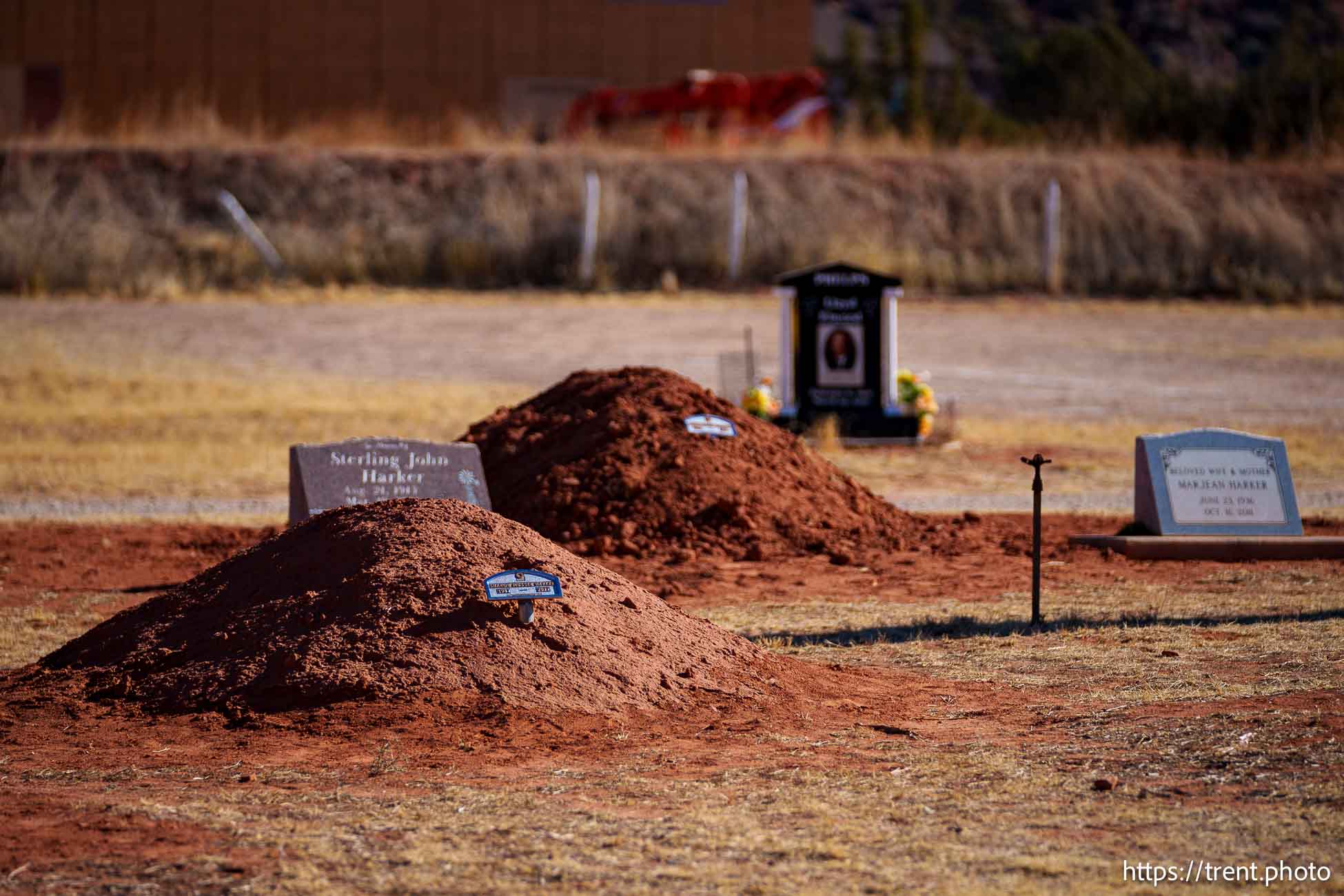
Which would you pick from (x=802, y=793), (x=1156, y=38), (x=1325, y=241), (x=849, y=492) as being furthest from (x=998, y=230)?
(x=1156, y=38)

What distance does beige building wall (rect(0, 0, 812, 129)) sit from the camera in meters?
35.0

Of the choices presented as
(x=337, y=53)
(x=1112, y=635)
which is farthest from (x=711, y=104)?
(x=1112, y=635)

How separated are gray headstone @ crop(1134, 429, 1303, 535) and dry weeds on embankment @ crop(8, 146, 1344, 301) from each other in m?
19.2

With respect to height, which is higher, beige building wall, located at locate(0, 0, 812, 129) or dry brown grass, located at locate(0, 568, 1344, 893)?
beige building wall, located at locate(0, 0, 812, 129)

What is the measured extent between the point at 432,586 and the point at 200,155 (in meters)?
26.7

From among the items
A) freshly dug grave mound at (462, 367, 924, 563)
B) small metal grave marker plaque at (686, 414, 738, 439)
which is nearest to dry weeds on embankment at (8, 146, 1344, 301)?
freshly dug grave mound at (462, 367, 924, 563)

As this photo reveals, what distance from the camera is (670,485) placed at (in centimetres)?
1130

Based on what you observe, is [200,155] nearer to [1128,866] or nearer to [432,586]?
[432,586]

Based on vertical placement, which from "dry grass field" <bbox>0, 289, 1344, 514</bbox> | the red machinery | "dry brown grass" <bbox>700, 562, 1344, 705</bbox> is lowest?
"dry grass field" <bbox>0, 289, 1344, 514</bbox>

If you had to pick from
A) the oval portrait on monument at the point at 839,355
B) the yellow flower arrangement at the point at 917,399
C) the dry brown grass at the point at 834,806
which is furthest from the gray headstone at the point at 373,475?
the yellow flower arrangement at the point at 917,399

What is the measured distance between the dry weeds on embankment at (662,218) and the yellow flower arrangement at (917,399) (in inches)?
546

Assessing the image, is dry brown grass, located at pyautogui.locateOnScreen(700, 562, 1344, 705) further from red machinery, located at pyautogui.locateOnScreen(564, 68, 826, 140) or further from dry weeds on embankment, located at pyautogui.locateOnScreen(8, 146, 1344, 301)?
red machinery, located at pyautogui.locateOnScreen(564, 68, 826, 140)

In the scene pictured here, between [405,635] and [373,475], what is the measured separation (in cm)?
296

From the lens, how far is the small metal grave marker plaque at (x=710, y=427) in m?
11.6
